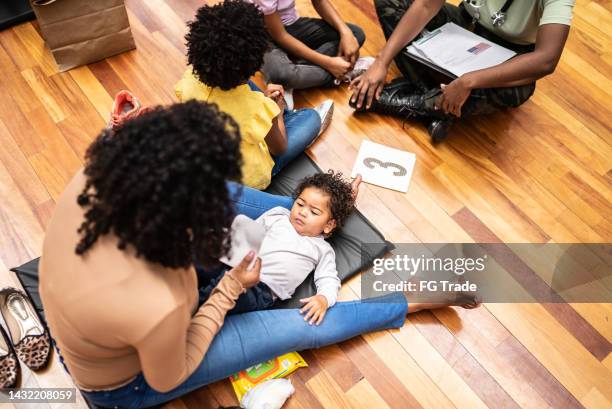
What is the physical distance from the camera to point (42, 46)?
2232 millimetres

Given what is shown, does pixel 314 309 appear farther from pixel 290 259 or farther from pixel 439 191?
pixel 439 191

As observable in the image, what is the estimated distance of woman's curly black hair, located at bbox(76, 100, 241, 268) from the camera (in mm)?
859

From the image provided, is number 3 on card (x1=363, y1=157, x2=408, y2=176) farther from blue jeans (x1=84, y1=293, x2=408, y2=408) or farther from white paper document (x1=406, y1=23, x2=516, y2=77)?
blue jeans (x1=84, y1=293, x2=408, y2=408)

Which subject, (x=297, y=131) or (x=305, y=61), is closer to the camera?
(x=297, y=131)

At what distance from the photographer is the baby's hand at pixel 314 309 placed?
60.6 inches

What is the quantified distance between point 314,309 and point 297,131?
734 mm

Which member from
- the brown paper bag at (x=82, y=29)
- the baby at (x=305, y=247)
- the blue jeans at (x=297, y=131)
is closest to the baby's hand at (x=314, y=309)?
the baby at (x=305, y=247)

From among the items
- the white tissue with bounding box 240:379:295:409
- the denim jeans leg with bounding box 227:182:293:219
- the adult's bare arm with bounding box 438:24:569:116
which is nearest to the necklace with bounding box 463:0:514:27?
the adult's bare arm with bounding box 438:24:569:116

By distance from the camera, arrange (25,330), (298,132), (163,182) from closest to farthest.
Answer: (163,182)
(25,330)
(298,132)

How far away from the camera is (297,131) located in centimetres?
194

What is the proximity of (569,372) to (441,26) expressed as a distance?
4.78 ft

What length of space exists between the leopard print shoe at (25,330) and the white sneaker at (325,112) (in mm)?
1247

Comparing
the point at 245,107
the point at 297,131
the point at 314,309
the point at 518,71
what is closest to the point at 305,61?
the point at 297,131

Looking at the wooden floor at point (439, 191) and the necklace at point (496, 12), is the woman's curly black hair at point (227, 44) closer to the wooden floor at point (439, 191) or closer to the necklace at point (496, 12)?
the wooden floor at point (439, 191)
